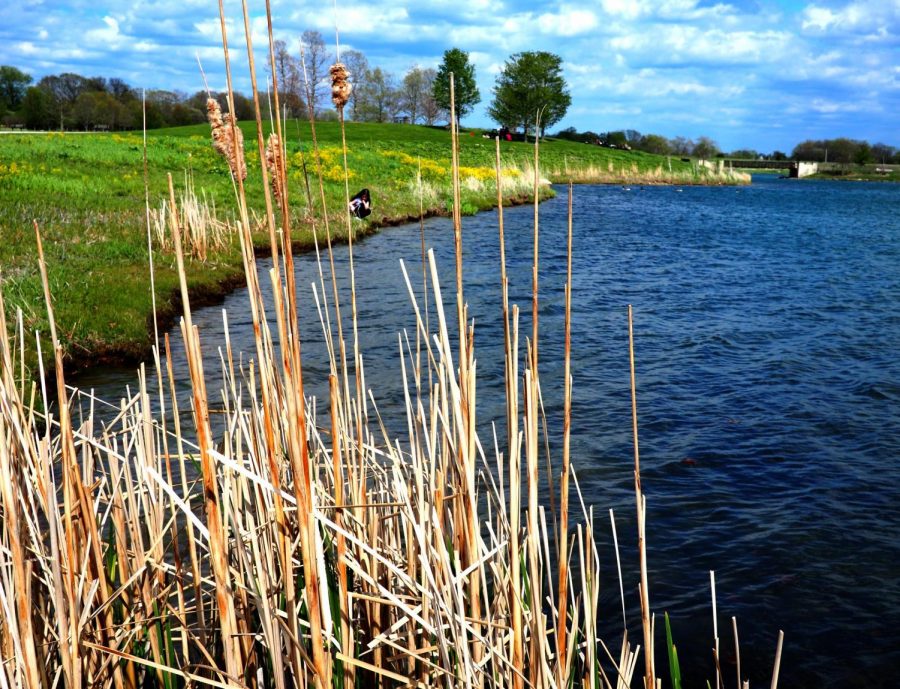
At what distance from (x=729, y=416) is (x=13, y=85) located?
3778 inches

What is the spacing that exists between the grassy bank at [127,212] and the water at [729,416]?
857 mm

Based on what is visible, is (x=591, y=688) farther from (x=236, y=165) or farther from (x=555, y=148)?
(x=555, y=148)

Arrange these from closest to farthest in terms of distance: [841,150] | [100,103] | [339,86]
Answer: [339,86]
[100,103]
[841,150]

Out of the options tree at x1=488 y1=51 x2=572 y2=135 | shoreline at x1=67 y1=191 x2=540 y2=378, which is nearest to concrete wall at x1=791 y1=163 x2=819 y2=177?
tree at x1=488 y1=51 x2=572 y2=135

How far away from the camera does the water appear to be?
4.86m

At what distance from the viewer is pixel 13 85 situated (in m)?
84.6

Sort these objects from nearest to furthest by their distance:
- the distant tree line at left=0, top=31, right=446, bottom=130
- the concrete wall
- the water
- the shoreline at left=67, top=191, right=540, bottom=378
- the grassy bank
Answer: the water → the shoreline at left=67, top=191, right=540, bottom=378 → the grassy bank → the distant tree line at left=0, top=31, right=446, bottom=130 → the concrete wall

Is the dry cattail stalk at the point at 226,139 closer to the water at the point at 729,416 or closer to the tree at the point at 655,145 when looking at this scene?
the water at the point at 729,416

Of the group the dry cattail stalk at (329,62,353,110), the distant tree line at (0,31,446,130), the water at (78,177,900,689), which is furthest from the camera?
the distant tree line at (0,31,446,130)

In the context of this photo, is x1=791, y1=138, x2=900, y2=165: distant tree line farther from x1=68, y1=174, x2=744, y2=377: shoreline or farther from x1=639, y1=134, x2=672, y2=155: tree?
x1=68, y1=174, x2=744, y2=377: shoreline

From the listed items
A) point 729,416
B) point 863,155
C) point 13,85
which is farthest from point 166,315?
point 863,155

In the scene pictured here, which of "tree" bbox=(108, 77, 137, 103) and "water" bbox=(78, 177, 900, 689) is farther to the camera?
"tree" bbox=(108, 77, 137, 103)

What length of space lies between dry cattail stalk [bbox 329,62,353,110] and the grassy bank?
0.15m

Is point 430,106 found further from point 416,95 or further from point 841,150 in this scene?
point 841,150
